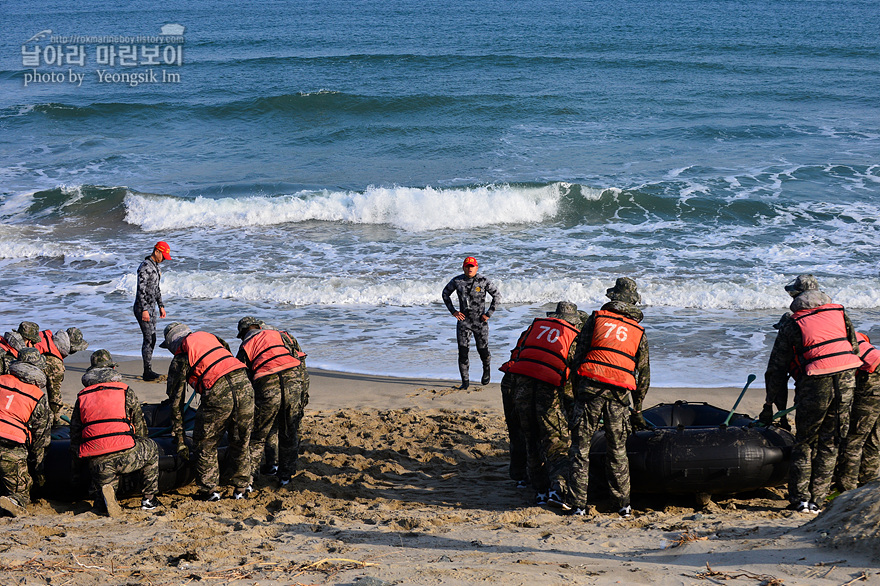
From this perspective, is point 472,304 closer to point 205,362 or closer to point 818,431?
point 205,362

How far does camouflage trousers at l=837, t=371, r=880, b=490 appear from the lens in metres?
5.66

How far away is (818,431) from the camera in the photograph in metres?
5.62

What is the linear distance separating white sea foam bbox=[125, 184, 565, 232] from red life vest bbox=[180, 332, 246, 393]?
11.4m

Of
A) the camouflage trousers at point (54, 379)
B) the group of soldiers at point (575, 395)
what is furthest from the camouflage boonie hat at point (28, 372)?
the group of soldiers at point (575, 395)

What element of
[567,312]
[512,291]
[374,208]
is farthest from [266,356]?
[374,208]

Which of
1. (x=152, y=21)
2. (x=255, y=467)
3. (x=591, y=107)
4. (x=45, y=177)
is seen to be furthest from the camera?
(x=152, y=21)

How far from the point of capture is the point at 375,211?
58.6ft

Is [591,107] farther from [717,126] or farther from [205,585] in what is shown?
[205,585]

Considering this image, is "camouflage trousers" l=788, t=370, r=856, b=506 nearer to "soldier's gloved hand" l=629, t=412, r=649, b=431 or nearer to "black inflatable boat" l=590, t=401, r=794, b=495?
"black inflatable boat" l=590, t=401, r=794, b=495

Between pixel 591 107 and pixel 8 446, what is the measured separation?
23507mm

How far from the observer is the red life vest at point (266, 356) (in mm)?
6301

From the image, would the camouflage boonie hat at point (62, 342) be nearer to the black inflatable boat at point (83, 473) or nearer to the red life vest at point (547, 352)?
the black inflatable boat at point (83, 473)

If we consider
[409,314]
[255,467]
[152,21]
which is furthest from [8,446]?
[152,21]

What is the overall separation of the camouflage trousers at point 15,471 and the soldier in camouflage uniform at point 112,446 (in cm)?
35
